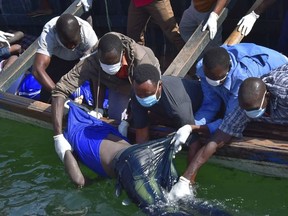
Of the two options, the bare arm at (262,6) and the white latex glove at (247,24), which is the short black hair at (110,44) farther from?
the bare arm at (262,6)

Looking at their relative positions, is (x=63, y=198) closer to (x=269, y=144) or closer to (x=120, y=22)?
(x=269, y=144)

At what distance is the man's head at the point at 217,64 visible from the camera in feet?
17.4

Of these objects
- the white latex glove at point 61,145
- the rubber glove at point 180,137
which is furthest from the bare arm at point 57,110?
the rubber glove at point 180,137

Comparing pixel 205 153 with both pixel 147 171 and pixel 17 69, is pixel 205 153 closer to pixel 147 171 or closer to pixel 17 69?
pixel 147 171

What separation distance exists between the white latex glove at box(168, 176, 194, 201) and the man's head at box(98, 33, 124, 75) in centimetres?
128

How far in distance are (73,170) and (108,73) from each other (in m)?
1.01

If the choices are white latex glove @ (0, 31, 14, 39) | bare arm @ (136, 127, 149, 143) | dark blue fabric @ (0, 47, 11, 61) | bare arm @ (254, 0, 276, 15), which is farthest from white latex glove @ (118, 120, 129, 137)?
white latex glove @ (0, 31, 14, 39)

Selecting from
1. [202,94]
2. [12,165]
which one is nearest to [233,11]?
[202,94]

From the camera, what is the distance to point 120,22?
8.57 metres

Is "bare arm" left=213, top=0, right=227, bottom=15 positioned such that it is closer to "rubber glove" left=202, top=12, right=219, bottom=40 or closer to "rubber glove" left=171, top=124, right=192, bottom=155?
"rubber glove" left=202, top=12, right=219, bottom=40

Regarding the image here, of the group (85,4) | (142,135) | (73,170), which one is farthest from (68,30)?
(85,4)

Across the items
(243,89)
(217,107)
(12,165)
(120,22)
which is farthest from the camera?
(120,22)

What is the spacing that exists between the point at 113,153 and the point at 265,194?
1.46 m

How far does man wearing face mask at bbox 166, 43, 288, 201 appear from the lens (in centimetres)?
532
